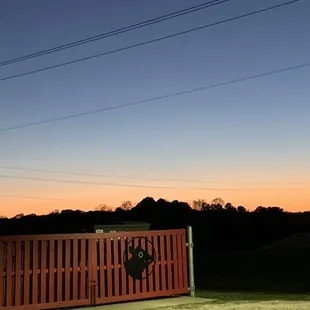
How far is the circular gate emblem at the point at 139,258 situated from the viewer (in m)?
14.4

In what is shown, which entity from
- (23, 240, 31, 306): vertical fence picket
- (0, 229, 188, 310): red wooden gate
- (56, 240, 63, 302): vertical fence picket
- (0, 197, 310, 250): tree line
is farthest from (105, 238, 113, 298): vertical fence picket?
(0, 197, 310, 250): tree line

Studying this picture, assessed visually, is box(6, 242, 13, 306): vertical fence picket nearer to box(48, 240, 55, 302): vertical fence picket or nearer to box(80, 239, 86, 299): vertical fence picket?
box(48, 240, 55, 302): vertical fence picket

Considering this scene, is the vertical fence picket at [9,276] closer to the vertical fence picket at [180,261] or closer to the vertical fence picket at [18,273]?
the vertical fence picket at [18,273]

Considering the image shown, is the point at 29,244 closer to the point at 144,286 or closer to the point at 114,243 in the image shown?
the point at 114,243

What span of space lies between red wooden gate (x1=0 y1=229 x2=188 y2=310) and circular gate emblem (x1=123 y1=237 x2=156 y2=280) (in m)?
0.03

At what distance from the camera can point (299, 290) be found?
18.1 m

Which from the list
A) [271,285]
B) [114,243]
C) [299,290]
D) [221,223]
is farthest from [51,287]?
[221,223]

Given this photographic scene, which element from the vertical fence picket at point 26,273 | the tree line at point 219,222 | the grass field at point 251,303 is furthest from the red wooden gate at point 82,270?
the tree line at point 219,222

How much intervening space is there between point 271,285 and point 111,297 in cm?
816

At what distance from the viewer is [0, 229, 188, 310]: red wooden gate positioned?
12.7 m

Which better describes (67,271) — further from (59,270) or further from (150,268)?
(150,268)

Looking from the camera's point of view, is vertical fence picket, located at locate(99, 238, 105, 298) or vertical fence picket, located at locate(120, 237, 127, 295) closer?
vertical fence picket, located at locate(99, 238, 105, 298)

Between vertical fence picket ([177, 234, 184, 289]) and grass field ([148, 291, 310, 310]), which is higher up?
vertical fence picket ([177, 234, 184, 289])

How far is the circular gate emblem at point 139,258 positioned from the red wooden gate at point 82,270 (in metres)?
0.03
